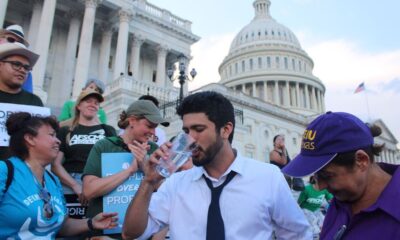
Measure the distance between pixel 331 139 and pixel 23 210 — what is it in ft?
8.07

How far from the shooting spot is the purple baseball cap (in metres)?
2.05

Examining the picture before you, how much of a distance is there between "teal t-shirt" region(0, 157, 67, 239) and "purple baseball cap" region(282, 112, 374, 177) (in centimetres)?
220

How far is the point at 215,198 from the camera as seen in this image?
2520mm

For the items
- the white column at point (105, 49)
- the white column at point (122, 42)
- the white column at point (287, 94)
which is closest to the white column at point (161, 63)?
the white column at point (105, 49)

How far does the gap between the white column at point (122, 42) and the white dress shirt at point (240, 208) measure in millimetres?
28495

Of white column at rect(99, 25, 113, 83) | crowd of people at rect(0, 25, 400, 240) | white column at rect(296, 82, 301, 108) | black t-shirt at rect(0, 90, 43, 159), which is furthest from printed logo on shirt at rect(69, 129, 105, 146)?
white column at rect(296, 82, 301, 108)

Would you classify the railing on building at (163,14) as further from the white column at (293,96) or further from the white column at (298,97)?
the white column at (298,97)

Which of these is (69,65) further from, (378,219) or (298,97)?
(298,97)

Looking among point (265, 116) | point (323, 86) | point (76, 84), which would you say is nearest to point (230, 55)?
point (323, 86)

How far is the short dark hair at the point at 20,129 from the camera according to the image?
3.39 m

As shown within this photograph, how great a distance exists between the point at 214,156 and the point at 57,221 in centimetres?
165

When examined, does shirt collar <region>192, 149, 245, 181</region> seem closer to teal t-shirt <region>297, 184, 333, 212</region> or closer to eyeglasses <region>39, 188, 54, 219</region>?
Answer: eyeglasses <region>39, 188, 54, 219</region>

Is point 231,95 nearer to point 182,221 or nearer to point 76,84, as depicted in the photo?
point 76,84

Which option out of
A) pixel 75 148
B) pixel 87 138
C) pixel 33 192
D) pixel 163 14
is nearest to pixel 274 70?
pixel 163 14
